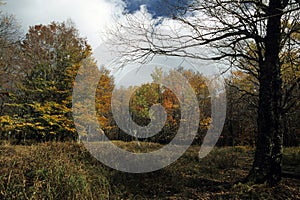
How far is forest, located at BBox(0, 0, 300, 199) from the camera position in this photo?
529 cm

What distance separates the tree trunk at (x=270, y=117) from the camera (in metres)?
5.63

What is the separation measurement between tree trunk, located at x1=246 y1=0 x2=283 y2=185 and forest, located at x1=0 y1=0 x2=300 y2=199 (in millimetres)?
23

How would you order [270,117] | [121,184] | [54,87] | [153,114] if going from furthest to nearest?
[153,114]
[54,87]
[121,184]
[270,117]

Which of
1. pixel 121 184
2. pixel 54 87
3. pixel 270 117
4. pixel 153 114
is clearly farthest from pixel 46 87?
pixel 270 117

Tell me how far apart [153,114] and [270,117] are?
621 inches

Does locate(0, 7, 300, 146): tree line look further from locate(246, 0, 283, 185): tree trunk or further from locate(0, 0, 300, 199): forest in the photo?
locate(246, 0, 283, 185): tree trunk

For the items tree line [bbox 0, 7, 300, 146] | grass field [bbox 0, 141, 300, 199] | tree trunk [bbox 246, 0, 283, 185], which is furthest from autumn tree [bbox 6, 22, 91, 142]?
tree trunk [bbox 246, 0, 283, 185]

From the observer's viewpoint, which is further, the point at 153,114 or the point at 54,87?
the point at 153,114

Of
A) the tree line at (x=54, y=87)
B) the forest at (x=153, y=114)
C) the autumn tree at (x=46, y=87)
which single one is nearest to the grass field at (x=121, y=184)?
the forest at (x=153, y=114)

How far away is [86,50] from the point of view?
65.3 feet

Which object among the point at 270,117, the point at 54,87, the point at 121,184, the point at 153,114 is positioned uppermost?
the point at 54,87

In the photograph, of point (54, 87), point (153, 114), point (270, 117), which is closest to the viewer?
point (270, 117)

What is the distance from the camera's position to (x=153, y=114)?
21.3 meters

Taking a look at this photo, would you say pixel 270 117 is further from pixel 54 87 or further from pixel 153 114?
pixel 153 114
